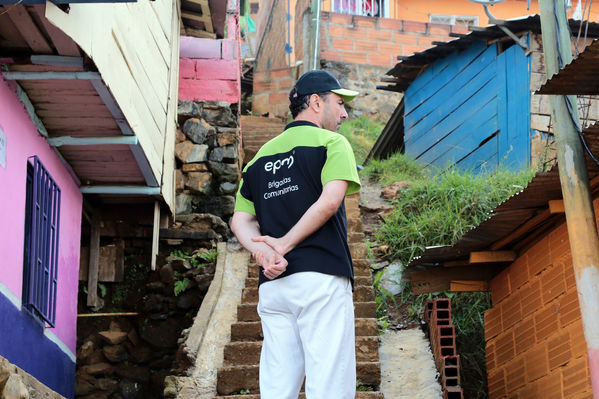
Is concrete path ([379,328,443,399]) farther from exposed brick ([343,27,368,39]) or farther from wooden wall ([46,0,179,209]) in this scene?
exposed brick ([343,27,368,39])

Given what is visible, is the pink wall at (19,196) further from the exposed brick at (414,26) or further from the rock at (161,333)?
the exposed brick at (414,26)

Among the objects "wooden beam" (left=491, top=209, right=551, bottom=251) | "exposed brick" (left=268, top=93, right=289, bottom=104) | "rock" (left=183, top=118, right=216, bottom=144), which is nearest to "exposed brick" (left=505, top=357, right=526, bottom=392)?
"wooden beam" (left=491, top=209, right=551, bottom=251)

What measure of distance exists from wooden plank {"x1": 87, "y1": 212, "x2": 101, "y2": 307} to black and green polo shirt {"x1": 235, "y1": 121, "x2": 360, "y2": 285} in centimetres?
513

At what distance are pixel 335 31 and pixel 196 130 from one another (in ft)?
27.9

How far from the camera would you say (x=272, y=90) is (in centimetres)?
1827

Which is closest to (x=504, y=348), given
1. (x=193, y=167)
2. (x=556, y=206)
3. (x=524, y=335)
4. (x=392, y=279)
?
(x=524, y=335)

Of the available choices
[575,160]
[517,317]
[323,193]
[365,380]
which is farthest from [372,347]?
[323,193]

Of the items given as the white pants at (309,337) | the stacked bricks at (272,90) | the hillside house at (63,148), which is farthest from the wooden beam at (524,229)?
the stacked bricks at (272,90)

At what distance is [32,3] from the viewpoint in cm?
485

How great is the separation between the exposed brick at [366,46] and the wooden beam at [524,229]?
1287 cm

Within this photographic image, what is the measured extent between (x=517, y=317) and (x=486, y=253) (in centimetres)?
50

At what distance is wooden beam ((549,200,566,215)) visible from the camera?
4855 millimetres

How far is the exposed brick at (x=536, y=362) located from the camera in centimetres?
529

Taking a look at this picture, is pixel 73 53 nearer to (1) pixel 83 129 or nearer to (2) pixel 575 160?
(1) pixel 83 129
